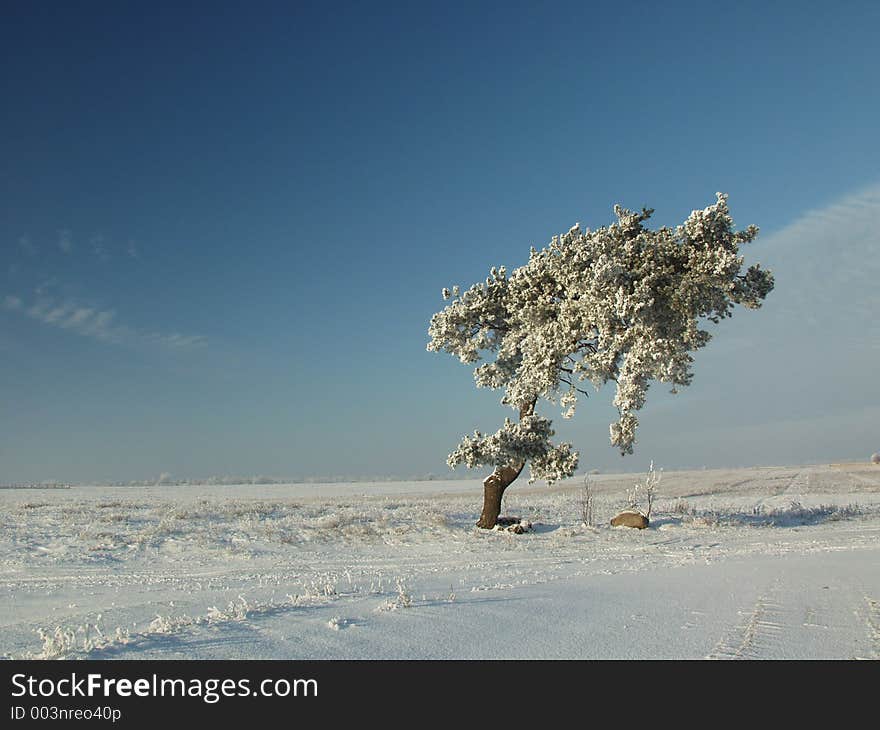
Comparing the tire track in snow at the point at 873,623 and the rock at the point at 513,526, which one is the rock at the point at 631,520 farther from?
the tire track in snow at the point at 873,623

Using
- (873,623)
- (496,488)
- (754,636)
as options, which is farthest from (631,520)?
(754,636)

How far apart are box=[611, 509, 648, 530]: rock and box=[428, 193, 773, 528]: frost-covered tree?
3.49 metres

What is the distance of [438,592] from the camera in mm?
11727

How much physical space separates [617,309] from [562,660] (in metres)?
16.3

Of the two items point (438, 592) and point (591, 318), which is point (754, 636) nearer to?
point (438, 592)

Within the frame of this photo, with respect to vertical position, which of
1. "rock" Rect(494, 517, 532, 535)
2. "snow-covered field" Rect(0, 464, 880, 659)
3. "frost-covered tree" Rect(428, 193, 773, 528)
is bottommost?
"rock" Rect(494, 517, 532, 535)

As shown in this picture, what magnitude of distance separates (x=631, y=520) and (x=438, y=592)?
16750 mm

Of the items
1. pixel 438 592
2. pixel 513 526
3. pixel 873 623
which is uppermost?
pixel 873 623

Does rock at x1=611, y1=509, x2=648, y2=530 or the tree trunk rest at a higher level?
the tree trunk

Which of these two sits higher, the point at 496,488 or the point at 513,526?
the point at 496,488

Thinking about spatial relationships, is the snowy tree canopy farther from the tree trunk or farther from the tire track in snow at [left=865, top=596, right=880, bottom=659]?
the tire track in snow at [left=865, top=596, right=880, bottom=659]

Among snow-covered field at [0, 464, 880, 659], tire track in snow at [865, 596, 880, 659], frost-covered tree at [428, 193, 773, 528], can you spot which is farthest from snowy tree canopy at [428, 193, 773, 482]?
tire track in snow at [865, 596, 880, 659]

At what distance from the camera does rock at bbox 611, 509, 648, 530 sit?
86.6 feet
